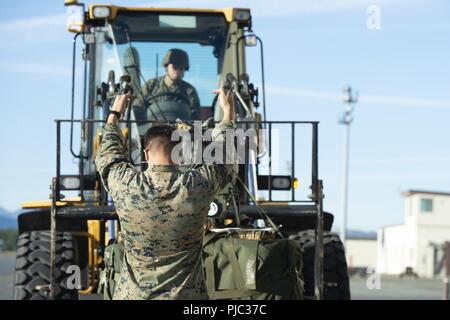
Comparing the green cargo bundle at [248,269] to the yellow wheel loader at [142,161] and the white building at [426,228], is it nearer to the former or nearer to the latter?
the yellow wheel loader at [142,161]

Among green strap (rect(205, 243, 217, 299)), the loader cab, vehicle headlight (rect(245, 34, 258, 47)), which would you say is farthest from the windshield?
green strap (rect(205, 243, 217, 299))

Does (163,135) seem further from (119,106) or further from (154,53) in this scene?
(154,53)

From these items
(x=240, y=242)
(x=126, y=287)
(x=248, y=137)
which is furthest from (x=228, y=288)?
(x=126, y=287)

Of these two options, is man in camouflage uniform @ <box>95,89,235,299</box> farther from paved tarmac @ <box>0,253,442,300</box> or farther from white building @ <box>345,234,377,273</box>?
white building @ <box>345,234,377,273</box>

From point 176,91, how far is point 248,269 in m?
3.52

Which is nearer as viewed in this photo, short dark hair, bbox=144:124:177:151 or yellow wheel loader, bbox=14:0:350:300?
short dark hair, bbox=144:124:177:151

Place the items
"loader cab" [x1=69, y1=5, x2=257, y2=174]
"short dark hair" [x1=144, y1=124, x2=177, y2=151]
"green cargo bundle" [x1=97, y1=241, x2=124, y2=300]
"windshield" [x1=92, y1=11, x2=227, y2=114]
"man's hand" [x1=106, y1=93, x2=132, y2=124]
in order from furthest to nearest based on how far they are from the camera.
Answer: "windshield" [x1=92, y1=11, x2=227, y2=114], "loader cab" [x1=69, y1=5, x2=257, y2=174], "green cargo bundle" [x1=97, y1=241, x2=124, y2=300], "man's hand" [x1=106, y1=93, x2=132, y2=124], "short dark hair" [x1=144, y1=124, x2=177, y2=151]

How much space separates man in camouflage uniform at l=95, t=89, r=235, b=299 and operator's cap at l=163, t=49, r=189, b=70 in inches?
198

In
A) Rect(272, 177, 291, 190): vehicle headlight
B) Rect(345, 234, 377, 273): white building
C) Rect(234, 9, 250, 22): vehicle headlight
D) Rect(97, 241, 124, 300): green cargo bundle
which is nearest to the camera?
Rect(97, 241, 124, 300): green cargo bundle

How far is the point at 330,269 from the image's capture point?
368 inches

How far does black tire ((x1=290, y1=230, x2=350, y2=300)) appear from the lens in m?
9.16

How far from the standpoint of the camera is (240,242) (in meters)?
7.16

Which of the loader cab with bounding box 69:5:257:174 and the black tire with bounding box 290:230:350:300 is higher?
the loader cab with bounding box 69:5:257:174

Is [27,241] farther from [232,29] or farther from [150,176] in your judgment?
[150,176]
